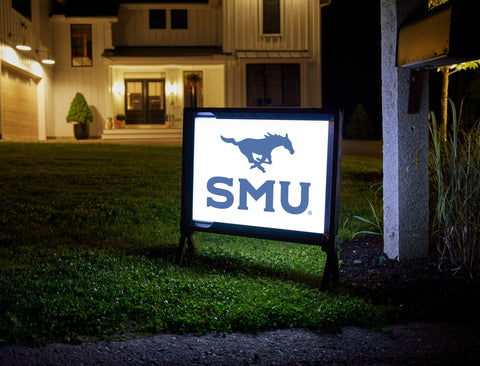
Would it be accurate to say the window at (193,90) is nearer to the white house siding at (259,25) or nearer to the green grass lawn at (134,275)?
the white house siding at (259,25)

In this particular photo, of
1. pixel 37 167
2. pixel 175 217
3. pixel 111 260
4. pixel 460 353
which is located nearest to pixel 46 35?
pixel 37 167

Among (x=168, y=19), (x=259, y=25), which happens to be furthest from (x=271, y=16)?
(x=168, y=19)

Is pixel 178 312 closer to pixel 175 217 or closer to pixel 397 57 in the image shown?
pixel 397 57

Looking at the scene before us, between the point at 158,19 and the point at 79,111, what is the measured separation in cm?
681

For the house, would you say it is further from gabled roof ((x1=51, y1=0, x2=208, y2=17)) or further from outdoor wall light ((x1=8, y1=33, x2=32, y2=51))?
outdoor wall light ((x1=8, y1=33, x2=32, y2=51))

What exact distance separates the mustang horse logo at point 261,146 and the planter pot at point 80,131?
66.6 ft

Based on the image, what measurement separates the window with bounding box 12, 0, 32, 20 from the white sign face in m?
19.7

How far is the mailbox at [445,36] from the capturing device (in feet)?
11.6

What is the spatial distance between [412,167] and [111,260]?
8.74ft

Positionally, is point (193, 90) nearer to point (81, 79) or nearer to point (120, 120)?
point (120, 120)

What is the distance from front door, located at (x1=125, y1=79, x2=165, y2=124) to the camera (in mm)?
26688

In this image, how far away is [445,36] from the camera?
361 cm

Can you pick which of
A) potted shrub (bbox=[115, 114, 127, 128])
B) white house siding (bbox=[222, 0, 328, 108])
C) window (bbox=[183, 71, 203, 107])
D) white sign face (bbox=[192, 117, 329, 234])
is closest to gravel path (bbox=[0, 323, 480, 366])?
white sign face (bbox=[192, 117, 329, 234])

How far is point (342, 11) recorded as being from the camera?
1590 inches
